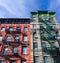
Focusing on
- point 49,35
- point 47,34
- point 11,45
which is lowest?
point 11,45

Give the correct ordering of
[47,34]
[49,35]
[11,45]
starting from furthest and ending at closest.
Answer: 1. [47,34]
2. [49,35]
3. [11,45]

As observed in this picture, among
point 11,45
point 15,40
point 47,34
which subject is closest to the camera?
point 11,45

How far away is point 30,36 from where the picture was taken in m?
40.9

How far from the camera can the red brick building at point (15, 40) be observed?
37562mm

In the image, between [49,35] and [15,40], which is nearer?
[49,35]

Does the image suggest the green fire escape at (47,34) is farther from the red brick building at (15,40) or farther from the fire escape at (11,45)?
the fire escape at (11,45)

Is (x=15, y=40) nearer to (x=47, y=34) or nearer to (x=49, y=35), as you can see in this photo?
(x=47, y=34)

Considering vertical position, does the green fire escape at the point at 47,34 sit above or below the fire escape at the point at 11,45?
above

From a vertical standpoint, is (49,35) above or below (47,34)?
below

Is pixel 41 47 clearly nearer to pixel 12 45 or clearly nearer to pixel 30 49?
pixel 30 49

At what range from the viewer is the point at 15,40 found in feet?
132

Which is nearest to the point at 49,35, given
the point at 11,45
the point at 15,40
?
the point at 15,40

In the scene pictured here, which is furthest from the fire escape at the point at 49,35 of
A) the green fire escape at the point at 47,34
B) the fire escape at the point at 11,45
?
the fire escape at the point at 11,45

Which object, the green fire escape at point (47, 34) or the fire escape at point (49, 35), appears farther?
the green fire escape at point (47, 34)
